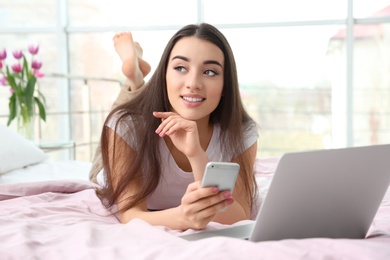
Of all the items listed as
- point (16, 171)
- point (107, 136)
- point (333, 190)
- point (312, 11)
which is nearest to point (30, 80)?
point (16, 171)

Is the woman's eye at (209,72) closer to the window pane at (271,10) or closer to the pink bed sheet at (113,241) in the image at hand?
the pink bed sheet at (113,241)

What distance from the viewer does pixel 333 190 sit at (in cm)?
121

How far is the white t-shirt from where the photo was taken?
180 centimetres

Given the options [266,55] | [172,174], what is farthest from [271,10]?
[172,174]

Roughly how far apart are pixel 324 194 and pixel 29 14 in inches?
205

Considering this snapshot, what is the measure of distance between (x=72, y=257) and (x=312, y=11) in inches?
173

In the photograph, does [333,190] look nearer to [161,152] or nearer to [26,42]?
[161,152]

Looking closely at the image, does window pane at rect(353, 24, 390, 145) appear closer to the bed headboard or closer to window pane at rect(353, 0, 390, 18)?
window pane at rect(353, 0, 390, 18)

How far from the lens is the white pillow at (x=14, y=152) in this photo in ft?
9.07

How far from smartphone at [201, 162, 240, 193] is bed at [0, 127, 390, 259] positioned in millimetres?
134

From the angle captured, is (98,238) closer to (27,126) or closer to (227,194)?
(227,194)

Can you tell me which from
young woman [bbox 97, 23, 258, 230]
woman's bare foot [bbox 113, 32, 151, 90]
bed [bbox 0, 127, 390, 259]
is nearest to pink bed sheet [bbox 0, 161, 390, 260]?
bed [bbox 0, 127, 390, 259]

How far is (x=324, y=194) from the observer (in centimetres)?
121

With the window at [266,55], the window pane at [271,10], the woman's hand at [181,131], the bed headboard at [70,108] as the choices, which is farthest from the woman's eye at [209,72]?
the bed headboard at [70,108]
